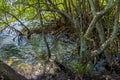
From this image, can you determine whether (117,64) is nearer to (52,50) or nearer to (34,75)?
(34,75)

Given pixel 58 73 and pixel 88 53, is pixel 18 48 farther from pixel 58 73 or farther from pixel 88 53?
pixel 88 53

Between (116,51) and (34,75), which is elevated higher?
(116,51)

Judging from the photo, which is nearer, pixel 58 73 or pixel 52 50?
pixel 58 73

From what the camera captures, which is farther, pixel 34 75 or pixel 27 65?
pixel 27 65

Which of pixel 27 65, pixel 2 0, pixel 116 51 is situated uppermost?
pixel 2 0

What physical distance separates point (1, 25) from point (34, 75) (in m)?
3.98

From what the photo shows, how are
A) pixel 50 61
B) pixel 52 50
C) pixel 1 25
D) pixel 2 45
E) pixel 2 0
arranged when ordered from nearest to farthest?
pixel 50 61, pixel 52 50, pixel 2 0, pixel 2 45, pixel 1 25

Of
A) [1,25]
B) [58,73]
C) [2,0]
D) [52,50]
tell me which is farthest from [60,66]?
[1,25]

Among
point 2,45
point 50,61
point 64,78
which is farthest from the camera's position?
point 2,45

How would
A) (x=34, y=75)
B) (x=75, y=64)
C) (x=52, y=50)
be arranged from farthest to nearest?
(x=52, y=50)
(x=34, y=75)
(x=75, y=64)

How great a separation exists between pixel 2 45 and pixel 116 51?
4292mm

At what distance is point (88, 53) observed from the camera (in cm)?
455

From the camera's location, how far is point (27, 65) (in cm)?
614

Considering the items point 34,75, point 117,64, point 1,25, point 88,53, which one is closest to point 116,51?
point 117,64
